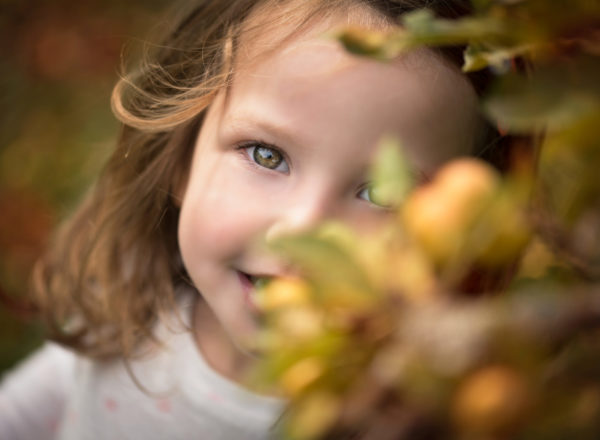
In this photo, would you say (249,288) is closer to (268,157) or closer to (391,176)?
(268,157)

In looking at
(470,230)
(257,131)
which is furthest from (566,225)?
(257,131)

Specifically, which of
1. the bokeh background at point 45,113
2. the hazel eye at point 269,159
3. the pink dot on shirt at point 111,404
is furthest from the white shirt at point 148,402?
the bokeh background at point 45,113

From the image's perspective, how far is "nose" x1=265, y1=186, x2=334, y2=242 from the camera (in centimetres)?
75

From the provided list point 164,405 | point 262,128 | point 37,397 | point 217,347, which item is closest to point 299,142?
point 262,128

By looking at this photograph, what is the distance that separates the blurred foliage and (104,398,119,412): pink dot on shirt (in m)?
0.92

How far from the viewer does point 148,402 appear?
116 cm

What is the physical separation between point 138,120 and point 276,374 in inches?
30.3

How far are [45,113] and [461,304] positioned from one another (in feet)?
7.43

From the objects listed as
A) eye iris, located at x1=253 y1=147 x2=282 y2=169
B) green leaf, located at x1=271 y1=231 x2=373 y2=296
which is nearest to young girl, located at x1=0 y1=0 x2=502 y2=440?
eye iris, located at x1=253 y1=147 x2=282 y2=169

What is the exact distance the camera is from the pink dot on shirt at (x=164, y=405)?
115 cm

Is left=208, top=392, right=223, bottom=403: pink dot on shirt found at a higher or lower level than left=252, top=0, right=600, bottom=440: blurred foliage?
lower

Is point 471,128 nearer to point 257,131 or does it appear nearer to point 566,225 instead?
point 257,131

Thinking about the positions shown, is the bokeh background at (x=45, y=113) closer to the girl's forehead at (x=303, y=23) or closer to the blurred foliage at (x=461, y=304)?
the girl's forehead at (x=303, y=23)

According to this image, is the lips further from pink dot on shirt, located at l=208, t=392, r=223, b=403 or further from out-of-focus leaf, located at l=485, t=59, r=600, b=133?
out-of-focus leaf, located at l=485, t=59, r=600, b=133
